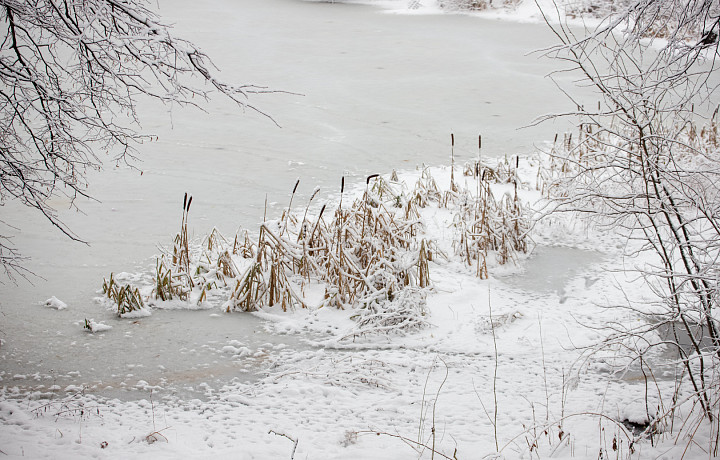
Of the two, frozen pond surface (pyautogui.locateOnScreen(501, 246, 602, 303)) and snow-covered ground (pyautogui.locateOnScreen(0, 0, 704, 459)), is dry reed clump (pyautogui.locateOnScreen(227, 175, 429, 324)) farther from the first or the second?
frozen pond surface (pyautogui.locateOnScreen(501, 246, 602, 303))

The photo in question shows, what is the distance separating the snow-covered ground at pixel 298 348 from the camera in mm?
3303

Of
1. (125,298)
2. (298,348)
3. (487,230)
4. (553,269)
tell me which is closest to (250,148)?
(487,230)

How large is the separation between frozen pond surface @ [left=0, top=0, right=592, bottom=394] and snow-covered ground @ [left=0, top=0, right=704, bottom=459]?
3 cm

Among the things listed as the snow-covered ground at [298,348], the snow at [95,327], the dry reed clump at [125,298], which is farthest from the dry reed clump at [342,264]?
the snow at [95,327]

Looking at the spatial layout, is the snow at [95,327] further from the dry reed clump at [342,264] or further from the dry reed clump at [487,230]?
the dry reed clump at [487,230]

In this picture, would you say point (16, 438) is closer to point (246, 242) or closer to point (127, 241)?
point (246, 242)

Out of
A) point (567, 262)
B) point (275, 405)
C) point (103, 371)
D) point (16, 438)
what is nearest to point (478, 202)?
point (567, 262)

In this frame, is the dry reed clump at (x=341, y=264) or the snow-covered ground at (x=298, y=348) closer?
the snow-covered ground at (x=298, y=348)

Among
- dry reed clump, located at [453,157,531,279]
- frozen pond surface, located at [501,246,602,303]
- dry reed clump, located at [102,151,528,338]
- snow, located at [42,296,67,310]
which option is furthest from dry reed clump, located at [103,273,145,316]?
frozen pond surface, located at [501,246,602,303]

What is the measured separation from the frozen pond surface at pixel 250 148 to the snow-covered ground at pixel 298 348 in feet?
0.09

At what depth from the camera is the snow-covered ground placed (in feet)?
10.8

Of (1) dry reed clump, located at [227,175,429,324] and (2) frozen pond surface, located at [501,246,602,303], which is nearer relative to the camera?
(1) dry reed clump, located at [227,175,429,324]

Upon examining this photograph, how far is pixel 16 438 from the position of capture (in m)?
3.15

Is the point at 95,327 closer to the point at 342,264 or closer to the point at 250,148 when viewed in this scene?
the point at 342,264
